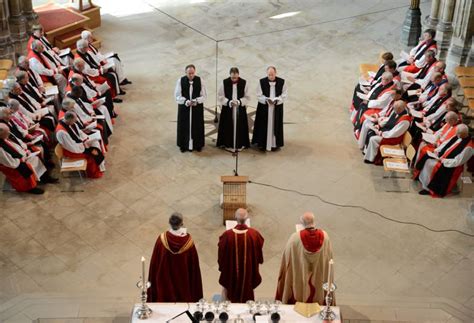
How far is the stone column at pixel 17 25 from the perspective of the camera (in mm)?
17781

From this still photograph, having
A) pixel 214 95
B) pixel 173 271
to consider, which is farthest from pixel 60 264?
pixel 214 95

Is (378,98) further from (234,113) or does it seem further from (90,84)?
(90,84)

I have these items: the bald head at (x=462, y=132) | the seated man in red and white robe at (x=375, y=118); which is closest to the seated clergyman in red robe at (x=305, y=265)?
the bald head at (x=462, y=132)

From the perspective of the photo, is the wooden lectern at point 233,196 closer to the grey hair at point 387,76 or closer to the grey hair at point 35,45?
the grey hair at point 387,76

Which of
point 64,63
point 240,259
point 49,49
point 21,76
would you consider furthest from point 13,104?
point 240,259

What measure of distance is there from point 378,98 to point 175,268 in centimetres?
655

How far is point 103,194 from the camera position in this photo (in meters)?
14.1

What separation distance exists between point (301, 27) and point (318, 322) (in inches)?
464

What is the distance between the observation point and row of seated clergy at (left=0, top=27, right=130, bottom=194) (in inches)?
550

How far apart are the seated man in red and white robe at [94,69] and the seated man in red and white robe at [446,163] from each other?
20.6 ft

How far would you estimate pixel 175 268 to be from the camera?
10.6 metres

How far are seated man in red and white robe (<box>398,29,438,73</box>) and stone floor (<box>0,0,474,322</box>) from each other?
4.34 ft

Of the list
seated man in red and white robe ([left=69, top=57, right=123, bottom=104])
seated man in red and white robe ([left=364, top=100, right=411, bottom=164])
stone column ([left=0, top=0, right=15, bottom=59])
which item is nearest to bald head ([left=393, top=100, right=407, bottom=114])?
seated man in red and white robe ([left=364, top=100, right=411, bottom=164])

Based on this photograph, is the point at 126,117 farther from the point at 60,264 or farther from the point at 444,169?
the point at 444,169
